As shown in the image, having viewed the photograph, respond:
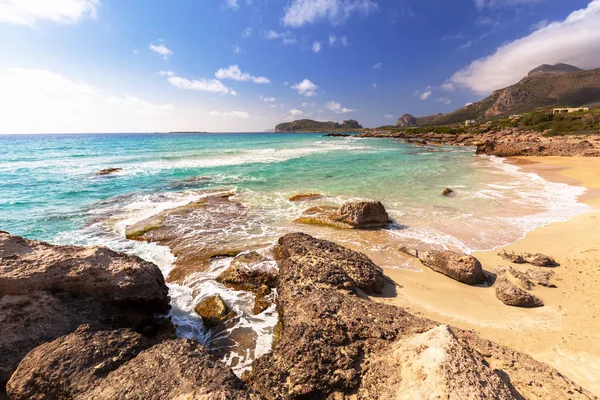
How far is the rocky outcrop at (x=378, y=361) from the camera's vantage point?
2975 mm

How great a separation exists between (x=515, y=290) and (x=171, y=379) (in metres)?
7.68

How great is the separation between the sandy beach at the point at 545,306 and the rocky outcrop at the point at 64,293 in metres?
5.60

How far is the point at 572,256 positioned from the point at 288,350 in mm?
10029

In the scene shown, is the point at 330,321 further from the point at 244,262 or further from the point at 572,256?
the point at 572,256

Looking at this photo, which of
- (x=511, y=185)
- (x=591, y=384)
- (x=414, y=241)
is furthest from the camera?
(x=511, y=185)

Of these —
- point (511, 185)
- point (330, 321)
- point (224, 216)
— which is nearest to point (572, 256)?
point (330, 321)

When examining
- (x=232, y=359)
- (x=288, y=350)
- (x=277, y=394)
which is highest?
(x=288, y=350)

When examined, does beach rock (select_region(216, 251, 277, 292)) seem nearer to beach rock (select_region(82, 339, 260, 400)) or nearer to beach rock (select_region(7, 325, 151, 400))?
beach rock (select_region(7, 325, 151, 400))

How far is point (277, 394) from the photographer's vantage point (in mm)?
3781

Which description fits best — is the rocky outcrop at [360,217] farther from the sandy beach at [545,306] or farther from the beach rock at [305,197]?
the beach rock at [305,197]

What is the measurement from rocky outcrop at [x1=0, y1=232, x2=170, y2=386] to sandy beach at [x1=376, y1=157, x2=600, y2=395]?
5.60m

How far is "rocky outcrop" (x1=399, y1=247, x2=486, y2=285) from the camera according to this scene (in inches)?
284

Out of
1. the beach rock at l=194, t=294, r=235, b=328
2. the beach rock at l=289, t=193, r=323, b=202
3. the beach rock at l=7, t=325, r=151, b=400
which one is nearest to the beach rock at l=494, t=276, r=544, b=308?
the beach rock at l=194, t=294, r=235, b=328

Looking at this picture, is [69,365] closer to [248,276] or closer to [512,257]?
[248,276]
